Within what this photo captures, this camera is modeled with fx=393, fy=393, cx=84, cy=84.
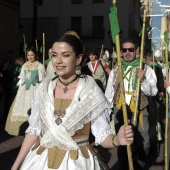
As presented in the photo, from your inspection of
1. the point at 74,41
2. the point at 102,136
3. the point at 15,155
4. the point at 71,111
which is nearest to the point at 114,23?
the point at 74,41

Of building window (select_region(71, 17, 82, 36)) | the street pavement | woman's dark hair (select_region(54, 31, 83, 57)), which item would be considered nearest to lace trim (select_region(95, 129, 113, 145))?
woman's dark hair (select_region(54, 31, 83, 57))

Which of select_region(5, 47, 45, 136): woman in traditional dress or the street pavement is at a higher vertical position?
select_region(5, 47, 45, 136): woman in traditional dress

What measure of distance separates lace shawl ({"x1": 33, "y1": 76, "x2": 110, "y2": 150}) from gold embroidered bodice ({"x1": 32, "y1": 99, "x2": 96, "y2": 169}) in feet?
0.10

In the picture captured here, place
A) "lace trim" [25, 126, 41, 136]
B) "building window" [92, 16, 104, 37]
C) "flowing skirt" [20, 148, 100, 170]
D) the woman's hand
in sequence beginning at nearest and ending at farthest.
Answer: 1. the woman's hand
2. "flowing skirt" [20, 148, 100, 170]
3. "lace trim" [25, 126, 41, 136]
4. "building window" [92, 16, 104, 37]

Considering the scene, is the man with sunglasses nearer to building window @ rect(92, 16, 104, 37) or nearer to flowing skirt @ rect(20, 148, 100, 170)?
flowing skirt @ rect(20, 148, 100, 170)

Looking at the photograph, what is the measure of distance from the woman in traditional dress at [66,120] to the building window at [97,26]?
114 feet

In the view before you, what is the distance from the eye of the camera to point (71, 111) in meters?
2.62

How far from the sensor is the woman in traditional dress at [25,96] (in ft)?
22.9

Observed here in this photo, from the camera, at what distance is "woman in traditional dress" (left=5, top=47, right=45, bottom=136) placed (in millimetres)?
6969

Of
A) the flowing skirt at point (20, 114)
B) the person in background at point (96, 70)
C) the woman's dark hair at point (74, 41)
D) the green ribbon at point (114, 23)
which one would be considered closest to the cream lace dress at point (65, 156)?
the woman's dark hair at point (74, 41)

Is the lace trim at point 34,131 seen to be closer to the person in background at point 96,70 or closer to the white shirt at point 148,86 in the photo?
the white shirt at point 148,86

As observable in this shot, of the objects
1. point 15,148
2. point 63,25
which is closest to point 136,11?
point 63,25

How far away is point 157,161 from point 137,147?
3.37 feet

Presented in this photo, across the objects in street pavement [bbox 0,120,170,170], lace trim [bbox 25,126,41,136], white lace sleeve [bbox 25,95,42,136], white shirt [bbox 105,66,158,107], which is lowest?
street pavement [bbox 0,120,170,170]
